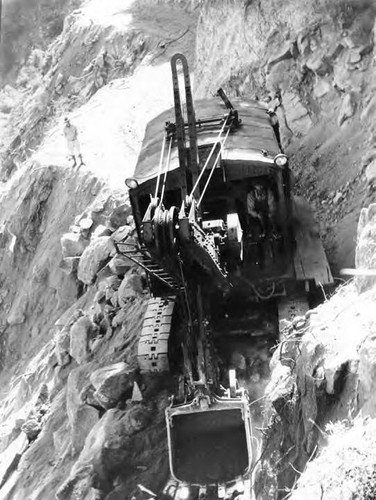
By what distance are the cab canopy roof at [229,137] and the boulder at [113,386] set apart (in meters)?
2.97

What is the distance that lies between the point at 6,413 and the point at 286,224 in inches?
346

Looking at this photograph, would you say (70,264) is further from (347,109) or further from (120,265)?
(347,109)

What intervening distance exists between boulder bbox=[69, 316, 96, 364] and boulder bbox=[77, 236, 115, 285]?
226 cm

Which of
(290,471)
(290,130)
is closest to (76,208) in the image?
(290,130)

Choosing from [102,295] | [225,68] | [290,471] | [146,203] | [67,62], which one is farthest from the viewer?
[67,62]

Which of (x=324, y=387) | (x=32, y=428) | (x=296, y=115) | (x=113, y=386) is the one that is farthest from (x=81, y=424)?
(x=296, y=115)

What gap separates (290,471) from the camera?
630 cm

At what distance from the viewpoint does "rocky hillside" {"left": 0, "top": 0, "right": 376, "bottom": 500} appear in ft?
20.8

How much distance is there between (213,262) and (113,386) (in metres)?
3.11

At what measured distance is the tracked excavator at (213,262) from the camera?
8.31 meters

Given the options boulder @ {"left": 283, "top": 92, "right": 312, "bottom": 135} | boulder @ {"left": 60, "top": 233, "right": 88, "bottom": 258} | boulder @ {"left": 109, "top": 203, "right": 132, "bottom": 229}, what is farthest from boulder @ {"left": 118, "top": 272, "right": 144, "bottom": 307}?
boulder @ {"left": 283, "top": 92, "right": 312, "bottom": 135}

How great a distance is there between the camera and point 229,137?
11.3 meters

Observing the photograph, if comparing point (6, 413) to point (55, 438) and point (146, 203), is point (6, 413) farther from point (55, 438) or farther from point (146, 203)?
point (146, 203)

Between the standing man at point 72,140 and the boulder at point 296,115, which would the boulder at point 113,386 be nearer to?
the boulder at point 296,115
